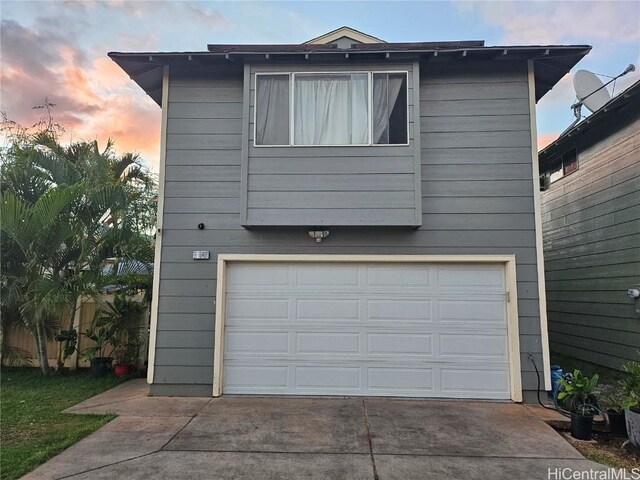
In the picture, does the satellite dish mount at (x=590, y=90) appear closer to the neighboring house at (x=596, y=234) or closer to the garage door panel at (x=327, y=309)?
the neighboring house at (x=596, y=234)

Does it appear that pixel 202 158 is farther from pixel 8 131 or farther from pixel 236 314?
pixel 8 131

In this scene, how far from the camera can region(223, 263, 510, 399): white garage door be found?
538cm

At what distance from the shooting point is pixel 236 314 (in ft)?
18.4

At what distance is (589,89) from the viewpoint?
23.2 ft

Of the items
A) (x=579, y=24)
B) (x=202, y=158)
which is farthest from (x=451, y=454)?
(x=579, y=24)

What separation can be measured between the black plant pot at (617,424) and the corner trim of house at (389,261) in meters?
1.23

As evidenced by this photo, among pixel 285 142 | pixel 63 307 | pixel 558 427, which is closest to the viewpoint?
pixel 558 427

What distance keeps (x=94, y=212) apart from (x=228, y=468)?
4.82 meters

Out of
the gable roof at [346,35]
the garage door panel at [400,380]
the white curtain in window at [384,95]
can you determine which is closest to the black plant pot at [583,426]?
the garage door panel at [400,380]

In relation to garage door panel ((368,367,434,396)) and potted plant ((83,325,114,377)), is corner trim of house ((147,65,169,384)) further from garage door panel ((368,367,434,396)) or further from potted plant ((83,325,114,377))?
garage door panel ((368,367,434,396))

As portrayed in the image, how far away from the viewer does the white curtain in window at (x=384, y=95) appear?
5582mm

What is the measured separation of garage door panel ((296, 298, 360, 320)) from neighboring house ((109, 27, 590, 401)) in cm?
2

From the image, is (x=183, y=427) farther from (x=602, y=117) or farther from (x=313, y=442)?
(x=602, y=117)

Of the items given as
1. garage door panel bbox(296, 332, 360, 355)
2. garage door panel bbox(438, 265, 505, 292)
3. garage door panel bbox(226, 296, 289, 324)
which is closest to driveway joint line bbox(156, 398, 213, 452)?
garage door panel bbox(226, 296, 289, 324)
